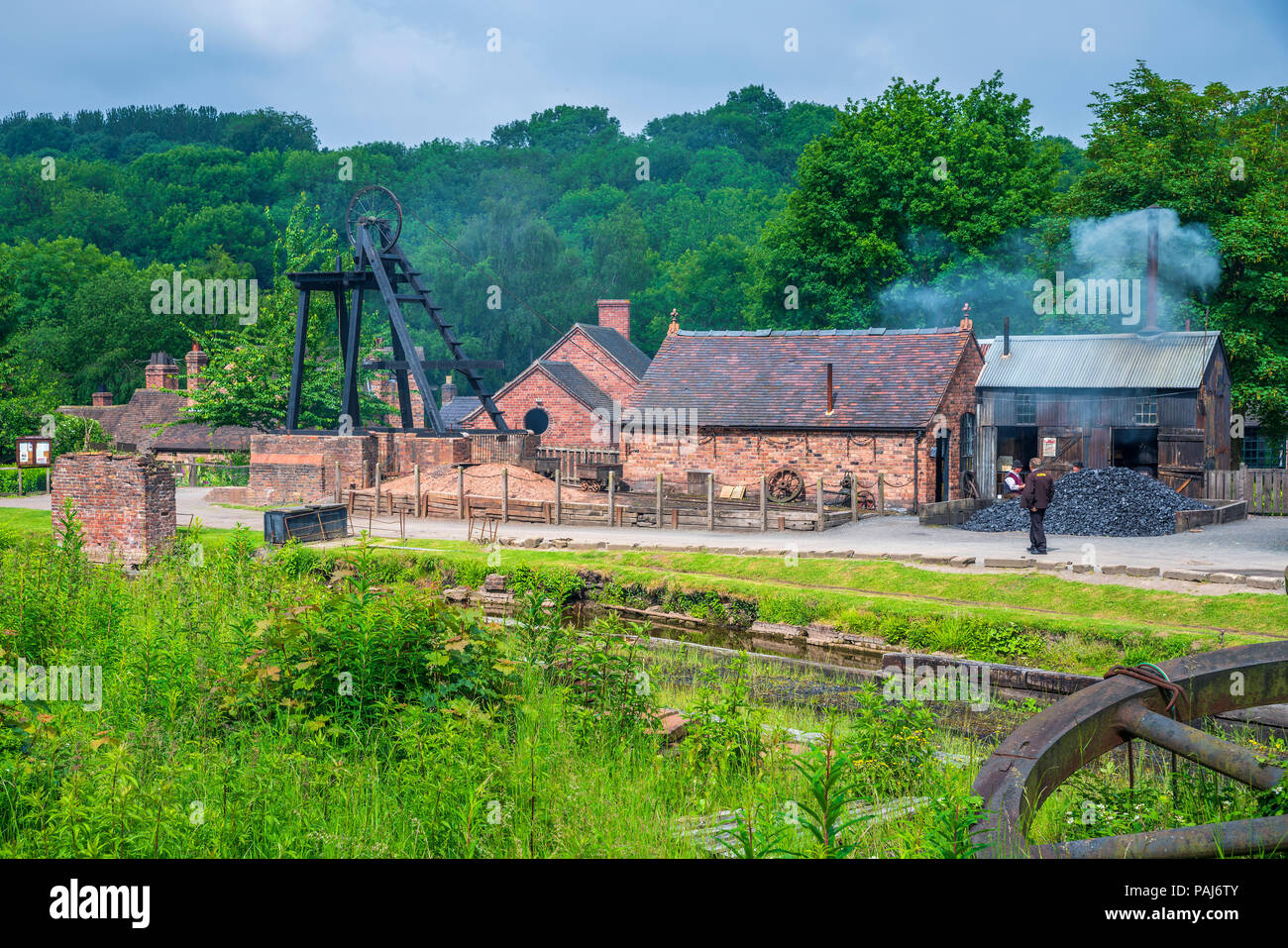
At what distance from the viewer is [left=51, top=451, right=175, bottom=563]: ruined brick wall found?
61.2ft

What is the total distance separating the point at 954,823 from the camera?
13.5ft

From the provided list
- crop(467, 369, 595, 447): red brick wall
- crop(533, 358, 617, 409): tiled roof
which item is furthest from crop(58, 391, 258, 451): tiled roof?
crop(533, 358, 617, 409): tiled roof

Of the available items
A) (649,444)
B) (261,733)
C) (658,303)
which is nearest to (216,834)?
(261,733)

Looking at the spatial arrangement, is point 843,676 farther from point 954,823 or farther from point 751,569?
point 954,823

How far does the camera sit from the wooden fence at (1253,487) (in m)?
26.6

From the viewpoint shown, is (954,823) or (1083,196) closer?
(954,823)

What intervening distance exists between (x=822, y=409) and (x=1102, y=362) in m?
8.32

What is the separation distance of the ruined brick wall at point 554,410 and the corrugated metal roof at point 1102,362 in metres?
16.5

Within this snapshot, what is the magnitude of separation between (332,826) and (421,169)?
10232 centimetres

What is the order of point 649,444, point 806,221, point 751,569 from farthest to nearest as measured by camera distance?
point 806,221
point 649,444
point 751,569

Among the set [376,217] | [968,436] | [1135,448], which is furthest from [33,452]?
[1135,448]

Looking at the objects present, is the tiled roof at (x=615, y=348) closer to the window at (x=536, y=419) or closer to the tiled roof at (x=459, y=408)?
the window at (x=536, y=419)

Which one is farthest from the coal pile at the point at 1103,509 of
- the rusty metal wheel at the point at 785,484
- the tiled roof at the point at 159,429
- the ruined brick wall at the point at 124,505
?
the tiled roof at the point at 159,429

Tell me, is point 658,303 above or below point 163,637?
above
